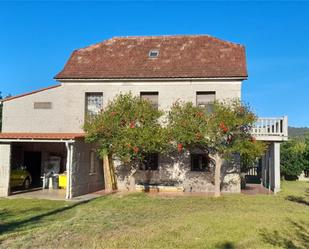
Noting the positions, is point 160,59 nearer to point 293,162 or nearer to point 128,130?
point 128,130

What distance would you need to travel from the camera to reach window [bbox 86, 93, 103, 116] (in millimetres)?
21516

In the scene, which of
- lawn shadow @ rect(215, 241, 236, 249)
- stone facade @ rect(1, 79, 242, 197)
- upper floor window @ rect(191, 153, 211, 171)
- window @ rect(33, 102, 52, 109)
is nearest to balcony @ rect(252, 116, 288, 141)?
stone facade @ rect(1, 79, 242, 197)

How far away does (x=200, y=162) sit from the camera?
20516mm

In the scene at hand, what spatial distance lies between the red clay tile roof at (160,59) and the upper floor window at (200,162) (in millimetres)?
4653

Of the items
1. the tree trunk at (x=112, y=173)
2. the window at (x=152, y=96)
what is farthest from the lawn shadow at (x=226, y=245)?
the window at (x=152, y=96)

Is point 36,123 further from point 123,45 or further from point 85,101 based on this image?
point 123,45

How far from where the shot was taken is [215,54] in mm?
21812

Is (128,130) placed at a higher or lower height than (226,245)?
higher

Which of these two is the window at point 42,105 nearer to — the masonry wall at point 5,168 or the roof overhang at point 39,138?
the roof overhang at point 39,138

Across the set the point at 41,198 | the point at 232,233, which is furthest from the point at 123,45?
the point at 232,233

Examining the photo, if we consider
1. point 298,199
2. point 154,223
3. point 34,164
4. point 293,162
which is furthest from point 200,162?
point 293,162

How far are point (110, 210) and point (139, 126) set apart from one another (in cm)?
528

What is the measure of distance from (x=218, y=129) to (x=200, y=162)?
4.43m

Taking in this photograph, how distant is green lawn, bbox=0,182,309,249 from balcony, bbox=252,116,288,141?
14.4ft
